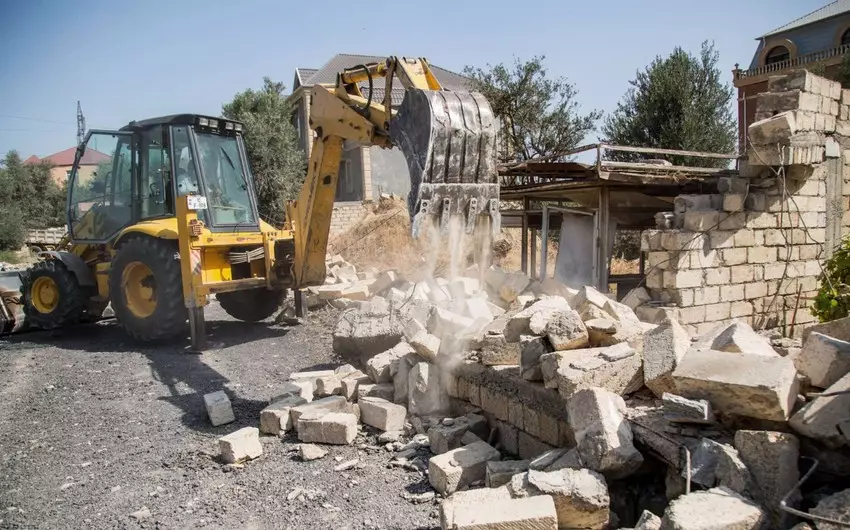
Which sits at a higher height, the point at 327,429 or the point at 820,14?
the point at 820,14

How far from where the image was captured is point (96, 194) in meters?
8.59

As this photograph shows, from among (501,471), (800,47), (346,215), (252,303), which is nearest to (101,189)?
(252,303)

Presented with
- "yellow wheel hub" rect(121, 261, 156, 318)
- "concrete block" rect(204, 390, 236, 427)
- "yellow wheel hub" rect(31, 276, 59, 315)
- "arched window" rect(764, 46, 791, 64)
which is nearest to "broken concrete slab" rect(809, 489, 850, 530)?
"concrete block" rect(204, 390, 236, 427)

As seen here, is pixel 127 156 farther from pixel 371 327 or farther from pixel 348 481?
pixel 348 481

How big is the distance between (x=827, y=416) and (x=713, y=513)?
80 centimetres

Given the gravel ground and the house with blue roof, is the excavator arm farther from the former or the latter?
the house with blue roof

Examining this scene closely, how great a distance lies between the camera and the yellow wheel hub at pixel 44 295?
8.77 meters

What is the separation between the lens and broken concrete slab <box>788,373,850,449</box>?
109 inches

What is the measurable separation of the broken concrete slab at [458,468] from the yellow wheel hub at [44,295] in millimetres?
7368

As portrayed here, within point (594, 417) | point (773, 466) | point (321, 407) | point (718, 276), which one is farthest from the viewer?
point (718, 276)

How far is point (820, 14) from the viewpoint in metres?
25.1

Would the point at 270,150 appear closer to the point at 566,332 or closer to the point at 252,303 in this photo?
the point at 252,303

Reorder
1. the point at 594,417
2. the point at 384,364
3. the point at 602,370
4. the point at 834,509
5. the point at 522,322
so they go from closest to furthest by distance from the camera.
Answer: the point at 834,509 → the point at 594,417 → the point at 602,370 → the point at 522,322 → the point at 384,364

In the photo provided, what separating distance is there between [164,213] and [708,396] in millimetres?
7178
